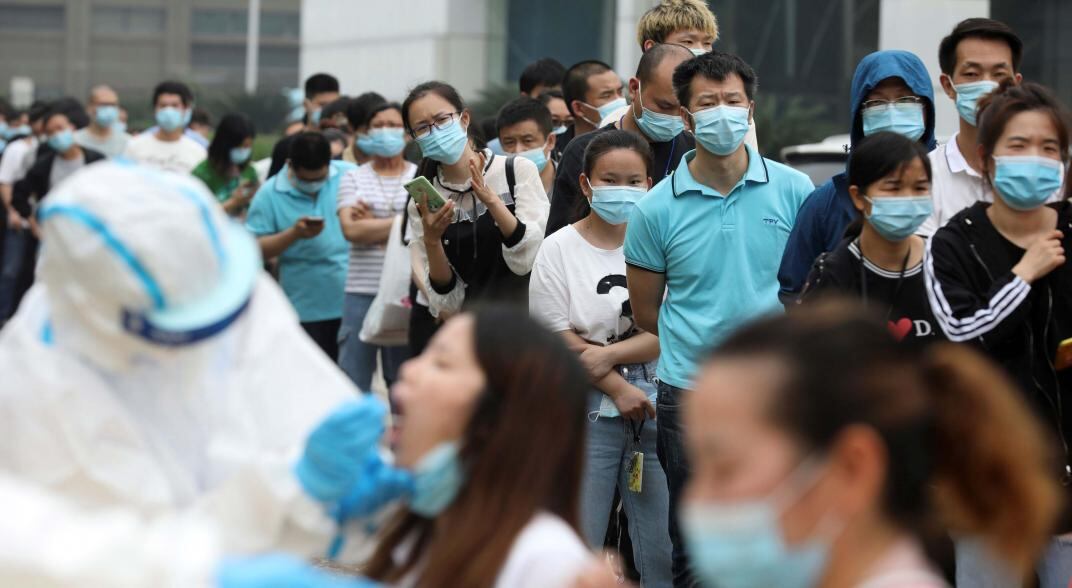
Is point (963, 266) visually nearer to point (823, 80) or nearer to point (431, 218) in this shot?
point (431, 218)

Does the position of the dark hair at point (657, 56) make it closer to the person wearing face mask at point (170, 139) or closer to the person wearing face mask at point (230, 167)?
Result: the person wearing face mask at point (230, 167)

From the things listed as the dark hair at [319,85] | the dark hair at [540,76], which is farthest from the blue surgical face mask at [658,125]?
the dark hair at [319,85]

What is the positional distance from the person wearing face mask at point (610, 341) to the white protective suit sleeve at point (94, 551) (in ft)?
11.3

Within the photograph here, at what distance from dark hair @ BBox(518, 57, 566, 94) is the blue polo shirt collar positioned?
4.52 m

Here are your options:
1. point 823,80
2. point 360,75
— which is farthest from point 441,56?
point 823,80

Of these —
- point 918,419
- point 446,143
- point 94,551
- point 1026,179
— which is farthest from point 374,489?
point 446,143

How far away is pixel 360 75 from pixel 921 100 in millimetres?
20463

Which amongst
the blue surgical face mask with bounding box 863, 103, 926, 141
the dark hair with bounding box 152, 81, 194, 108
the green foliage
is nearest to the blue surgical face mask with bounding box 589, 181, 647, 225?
the blue surgical face mask with bounding box 863, 103, 926, 141

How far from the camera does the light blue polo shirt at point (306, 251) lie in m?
8.84

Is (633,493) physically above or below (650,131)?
below

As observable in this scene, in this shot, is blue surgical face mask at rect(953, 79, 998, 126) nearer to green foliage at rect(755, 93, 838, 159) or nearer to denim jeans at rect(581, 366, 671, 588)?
denim jeans at rect(581, 366, 671, 588)

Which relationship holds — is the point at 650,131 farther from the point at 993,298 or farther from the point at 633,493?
the point at 993,298

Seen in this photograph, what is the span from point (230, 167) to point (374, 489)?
741 centimetres

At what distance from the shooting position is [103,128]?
13211mm
